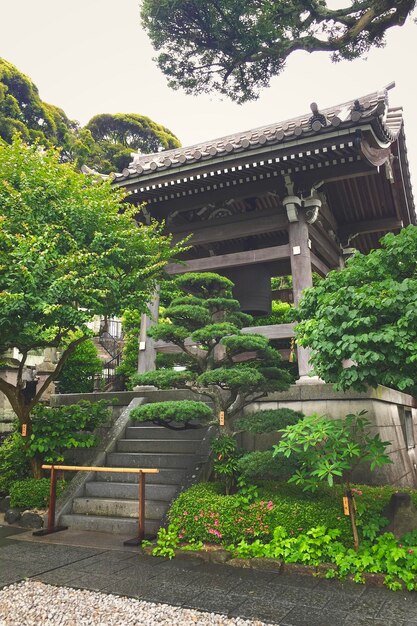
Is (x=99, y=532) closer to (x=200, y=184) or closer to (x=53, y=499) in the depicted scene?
(x=53, y=499)

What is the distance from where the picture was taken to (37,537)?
645cm

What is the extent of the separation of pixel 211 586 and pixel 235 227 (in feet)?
24.2

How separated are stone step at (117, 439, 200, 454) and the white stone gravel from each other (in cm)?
369

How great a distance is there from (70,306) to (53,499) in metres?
2.99

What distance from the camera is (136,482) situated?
7.55 metres

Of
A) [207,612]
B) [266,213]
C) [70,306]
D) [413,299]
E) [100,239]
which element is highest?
[266,213]

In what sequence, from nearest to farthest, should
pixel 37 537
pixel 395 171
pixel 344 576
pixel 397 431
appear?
pixel 344 576
pixel 37 537
pixel 397 431
pixel 395 171

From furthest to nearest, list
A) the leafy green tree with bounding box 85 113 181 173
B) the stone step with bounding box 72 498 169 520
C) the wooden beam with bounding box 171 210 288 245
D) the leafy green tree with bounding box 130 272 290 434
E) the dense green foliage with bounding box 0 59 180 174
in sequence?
the leafy green tree with bounding box 85 113 181 173
the dense green foliage with bounding box 0 59 180 174
the wooden beam with bounding box 171 210 288 245
the stone step with bounding box 72 498 169 520
the leafy green tree with bounding box 130 272 290 434

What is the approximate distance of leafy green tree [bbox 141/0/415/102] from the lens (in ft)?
27.5

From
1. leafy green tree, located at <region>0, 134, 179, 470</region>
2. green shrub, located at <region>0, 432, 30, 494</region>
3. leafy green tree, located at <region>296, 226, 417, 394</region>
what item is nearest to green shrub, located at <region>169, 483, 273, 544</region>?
leafy green tree, located at <region>296, 226, 417, 394</region>

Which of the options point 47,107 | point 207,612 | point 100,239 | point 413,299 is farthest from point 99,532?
point 47,107

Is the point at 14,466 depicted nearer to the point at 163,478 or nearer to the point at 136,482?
the point at 136,482

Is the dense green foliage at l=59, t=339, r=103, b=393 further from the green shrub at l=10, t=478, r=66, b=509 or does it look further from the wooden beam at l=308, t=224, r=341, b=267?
the wooden beam at l=308, t=224, r=341, b=267

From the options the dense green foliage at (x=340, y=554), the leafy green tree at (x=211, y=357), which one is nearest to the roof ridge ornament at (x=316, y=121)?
the leafy green tree at (x=211, y=357)
